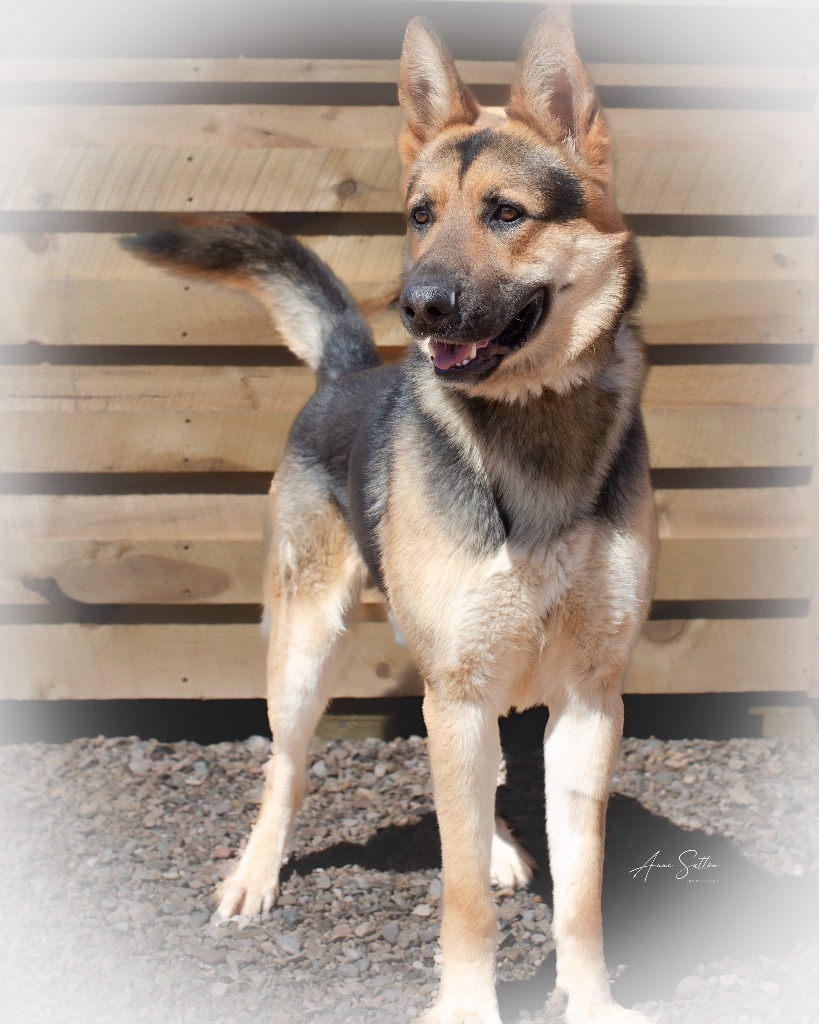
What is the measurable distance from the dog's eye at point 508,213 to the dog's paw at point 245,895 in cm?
232

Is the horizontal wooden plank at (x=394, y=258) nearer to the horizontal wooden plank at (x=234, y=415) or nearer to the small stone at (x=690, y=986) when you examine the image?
the horizontal wooden plank at (x=234, y=415)

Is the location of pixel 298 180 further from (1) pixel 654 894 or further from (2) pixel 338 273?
(1) pixel 654 894

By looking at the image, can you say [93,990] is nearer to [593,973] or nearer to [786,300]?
[593,973]

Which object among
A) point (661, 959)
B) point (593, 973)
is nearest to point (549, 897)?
point (661, 959)

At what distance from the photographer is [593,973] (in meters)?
2.82

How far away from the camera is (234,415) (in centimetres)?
443

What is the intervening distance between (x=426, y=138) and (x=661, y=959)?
254 centimetres

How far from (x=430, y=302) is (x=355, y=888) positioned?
2.21 metres

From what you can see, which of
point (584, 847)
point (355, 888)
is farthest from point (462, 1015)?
point (355, 888)

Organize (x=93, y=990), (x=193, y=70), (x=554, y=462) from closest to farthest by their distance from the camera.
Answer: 1. (x=554, y=462)
2. (x=93, y=990)
3. (x=193, y=70)

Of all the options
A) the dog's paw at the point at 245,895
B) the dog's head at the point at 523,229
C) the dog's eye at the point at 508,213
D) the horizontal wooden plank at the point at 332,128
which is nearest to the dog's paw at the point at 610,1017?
the dog's paw at the point at 245,895

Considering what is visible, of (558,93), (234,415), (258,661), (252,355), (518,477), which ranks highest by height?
(558,93)

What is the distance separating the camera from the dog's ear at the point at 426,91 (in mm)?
2771

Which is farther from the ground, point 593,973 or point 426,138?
point 426,138
